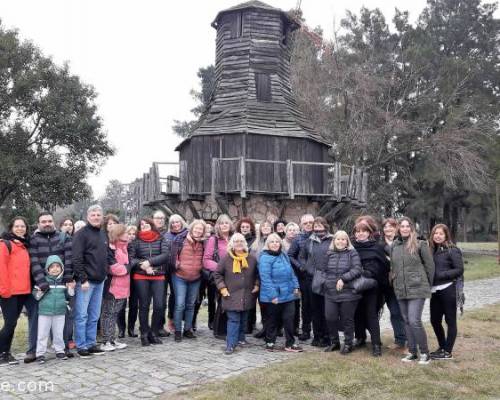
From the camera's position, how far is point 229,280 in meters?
6.75

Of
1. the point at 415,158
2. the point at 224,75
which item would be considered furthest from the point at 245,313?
the point at 415,158

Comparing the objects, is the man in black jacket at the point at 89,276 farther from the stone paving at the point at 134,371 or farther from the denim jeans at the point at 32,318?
the denim jeans at the point at 32,318

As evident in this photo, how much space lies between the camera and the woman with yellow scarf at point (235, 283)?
21.7 ft

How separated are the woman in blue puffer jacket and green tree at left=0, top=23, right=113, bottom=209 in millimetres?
19178

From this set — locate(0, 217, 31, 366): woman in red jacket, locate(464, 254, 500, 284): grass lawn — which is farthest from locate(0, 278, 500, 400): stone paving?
locate(464, 254, 500, 284): grass lawn

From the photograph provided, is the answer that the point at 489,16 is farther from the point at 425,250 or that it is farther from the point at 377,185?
the point at 425,250

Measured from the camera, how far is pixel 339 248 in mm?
6434

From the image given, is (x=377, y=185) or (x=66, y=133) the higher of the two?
(x=66, y=133)

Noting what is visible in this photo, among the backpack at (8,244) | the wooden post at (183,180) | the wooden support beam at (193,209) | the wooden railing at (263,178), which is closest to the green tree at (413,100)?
the wooden railing at (263,178)

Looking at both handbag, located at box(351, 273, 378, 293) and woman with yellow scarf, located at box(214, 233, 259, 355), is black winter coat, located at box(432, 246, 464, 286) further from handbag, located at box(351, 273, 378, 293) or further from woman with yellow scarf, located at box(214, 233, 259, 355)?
woman with yellow scarf, located at box(214, 233, 259, 355)

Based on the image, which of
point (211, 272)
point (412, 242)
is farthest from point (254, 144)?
point (412, 242)

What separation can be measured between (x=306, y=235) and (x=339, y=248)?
1.01 meters

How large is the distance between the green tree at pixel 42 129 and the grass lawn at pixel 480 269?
18.8 m

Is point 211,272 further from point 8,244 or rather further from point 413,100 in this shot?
point 413,100
